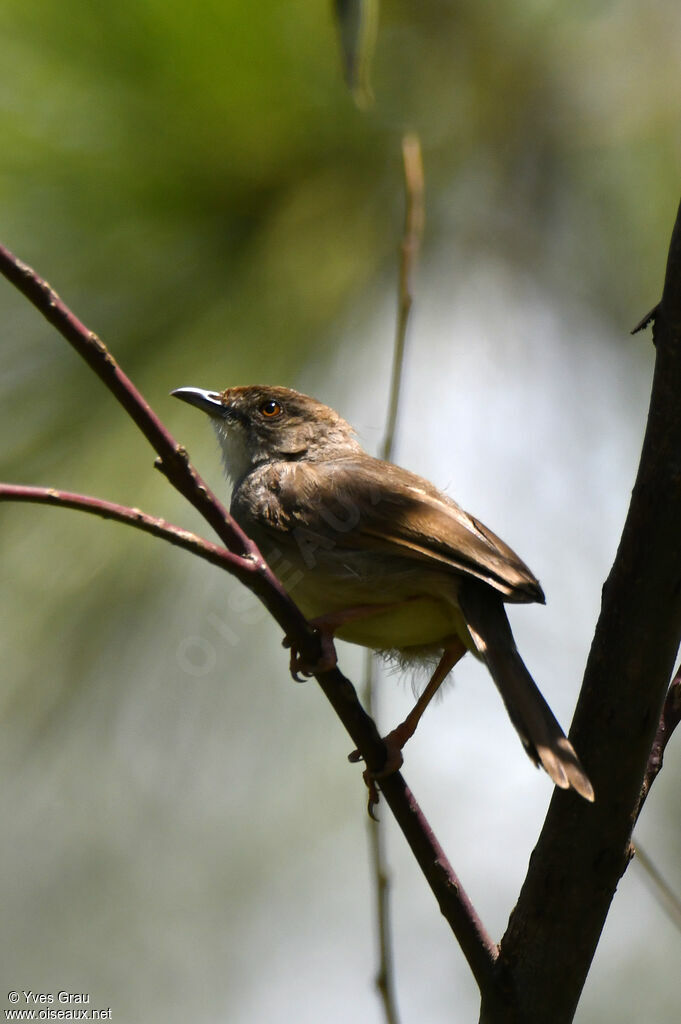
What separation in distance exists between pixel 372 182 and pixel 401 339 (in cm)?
95

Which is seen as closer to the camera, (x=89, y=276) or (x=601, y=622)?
(x=601, y=622)

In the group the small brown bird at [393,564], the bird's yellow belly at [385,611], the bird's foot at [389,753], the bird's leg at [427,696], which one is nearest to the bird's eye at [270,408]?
the small brown bird at [393,564]

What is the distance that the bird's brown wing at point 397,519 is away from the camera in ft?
9.55

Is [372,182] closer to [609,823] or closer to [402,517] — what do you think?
[402,517]

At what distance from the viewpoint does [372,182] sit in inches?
150

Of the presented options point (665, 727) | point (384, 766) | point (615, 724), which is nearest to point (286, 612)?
point (384, 766)

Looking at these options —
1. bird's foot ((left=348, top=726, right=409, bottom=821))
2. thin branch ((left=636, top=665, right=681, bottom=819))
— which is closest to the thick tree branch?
thin branch ((left=636, top=665, right=681, bottom=819))

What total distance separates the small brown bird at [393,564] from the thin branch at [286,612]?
10 cm

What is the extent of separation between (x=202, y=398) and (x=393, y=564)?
1129mm

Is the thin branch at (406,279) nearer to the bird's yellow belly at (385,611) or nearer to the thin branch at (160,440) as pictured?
the bird's yellow belly at (385,611)

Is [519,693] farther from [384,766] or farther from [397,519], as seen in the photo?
[397,519]

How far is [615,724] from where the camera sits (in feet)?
7.52

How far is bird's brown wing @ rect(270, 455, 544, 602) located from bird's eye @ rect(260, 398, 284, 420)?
1.54ft

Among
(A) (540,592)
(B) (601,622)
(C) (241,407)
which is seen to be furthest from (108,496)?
(B) (601,622)
